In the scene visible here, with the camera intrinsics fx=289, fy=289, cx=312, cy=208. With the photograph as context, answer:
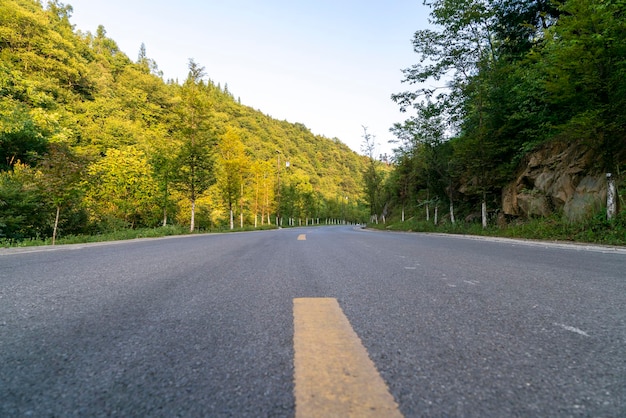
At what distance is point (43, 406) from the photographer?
81 cm

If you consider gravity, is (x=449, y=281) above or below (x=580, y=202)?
below

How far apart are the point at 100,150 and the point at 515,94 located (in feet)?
113

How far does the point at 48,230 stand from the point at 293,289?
48.0 ft

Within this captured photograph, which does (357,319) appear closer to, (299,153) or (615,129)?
(615,129)

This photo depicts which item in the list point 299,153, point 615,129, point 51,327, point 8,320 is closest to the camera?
point 51,327

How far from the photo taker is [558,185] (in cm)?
1182

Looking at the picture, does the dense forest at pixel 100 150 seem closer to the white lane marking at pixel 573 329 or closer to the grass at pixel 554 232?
the grass at pixel 554 232

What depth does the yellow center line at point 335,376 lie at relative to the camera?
803 mm

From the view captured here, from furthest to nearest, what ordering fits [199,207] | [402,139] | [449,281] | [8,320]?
[199,207]
[402,139]
[449,281]
[8,320]

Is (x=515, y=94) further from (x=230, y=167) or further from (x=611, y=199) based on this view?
(x=230, y=167)

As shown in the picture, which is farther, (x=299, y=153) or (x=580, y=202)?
(x=299, y=153)

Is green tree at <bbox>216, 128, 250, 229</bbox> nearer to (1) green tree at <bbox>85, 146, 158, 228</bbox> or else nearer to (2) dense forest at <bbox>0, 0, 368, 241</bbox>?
(2) dense forest at <bbox>0, 0, 368, 241</bbox>

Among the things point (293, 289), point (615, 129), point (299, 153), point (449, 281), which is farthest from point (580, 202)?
point (299, 153)

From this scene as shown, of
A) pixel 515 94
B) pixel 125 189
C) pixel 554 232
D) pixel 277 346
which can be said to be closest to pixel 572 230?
pixel 554 232
